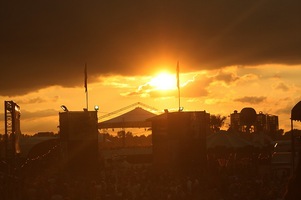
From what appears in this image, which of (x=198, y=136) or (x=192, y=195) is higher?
(x=198, y=136)

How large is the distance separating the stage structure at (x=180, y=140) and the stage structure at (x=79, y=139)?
412cm

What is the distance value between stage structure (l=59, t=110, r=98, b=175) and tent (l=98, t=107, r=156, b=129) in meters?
22.1

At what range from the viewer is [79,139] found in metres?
31.9

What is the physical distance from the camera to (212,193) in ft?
71.2

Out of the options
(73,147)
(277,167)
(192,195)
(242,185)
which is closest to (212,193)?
(192,195)

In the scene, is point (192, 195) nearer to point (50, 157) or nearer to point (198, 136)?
point (198, 136)

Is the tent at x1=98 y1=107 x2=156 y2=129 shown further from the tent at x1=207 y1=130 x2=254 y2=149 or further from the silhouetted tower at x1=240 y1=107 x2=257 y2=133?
the tent at x1=207 y1=130 x2=254 y2=149

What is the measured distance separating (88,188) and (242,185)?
22.0 feet

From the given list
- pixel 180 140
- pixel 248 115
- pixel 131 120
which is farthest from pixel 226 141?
pixel 131 120

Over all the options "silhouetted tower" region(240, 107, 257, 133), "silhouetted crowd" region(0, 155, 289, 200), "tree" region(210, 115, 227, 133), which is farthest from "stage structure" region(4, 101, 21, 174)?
"tree" region(210, 115, 227, 133)

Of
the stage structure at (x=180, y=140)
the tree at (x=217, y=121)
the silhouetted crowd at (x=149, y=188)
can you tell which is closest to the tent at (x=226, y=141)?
the stage structure at (x=180, y=140)

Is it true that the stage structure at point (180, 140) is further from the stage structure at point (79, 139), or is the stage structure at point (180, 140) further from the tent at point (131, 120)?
the tent at point (131, 120)

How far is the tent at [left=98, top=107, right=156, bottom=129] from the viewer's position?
54656 millimetres

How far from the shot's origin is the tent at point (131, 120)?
54.7 meters
